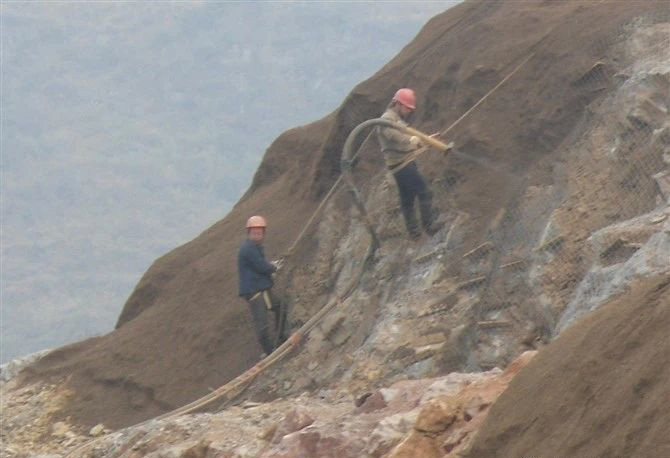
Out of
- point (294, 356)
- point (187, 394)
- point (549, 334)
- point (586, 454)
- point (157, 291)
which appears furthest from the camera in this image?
point (157, 291)

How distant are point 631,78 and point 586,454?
22.8ft

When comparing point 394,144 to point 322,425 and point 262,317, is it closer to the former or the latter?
point 262,317

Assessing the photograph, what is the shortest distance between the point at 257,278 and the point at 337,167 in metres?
2.14

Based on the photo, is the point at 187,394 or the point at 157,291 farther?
the point at 157,291

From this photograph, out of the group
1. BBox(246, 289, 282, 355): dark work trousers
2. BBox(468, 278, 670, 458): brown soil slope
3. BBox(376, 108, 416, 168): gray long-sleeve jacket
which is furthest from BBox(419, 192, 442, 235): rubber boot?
BBox(468, 278, 670, 458): brown soil slope

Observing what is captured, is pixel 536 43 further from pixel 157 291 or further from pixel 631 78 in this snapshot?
pixel 157 291

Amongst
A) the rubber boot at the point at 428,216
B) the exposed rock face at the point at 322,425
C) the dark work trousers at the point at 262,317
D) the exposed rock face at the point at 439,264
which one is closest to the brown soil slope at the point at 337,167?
the exposed rock face at the point at 439,264

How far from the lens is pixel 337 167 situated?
16.4 meters

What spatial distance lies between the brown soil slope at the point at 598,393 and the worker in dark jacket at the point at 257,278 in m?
6.61

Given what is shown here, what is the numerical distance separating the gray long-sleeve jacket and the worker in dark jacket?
1.55 m

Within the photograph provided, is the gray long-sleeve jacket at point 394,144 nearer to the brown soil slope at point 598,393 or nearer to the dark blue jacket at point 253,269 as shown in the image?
the dark blue jacket at point 253,269

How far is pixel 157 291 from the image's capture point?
1848cm

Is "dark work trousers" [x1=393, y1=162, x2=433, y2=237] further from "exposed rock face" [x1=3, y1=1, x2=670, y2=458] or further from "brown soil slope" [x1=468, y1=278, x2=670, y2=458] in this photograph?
"brown soil slope" [x1=468, y1=278, x2=670, y2=458]

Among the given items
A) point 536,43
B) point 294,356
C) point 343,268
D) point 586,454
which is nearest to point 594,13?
point 536,43
